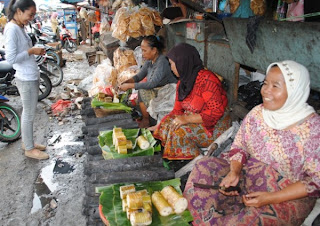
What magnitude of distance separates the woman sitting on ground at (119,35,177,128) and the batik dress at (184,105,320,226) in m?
1.99

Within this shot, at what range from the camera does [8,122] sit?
4.40 metres

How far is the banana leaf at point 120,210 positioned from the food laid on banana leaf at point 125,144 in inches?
19.2

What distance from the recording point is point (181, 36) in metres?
4.96

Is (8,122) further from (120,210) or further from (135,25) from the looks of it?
(120,210)

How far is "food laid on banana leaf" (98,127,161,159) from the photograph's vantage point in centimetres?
261

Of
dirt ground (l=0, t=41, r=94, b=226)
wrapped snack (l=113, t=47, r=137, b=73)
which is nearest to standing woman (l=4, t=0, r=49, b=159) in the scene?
dirt ground (l=0, t=41, r=94, b=226)

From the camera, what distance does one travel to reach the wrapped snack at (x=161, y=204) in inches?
74.0

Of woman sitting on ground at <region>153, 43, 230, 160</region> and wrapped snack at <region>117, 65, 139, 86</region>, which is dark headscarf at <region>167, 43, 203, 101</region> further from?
wrapped snack at <region>117, 65, 139, 86</region>

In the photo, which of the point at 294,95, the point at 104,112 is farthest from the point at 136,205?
the point at 104,112

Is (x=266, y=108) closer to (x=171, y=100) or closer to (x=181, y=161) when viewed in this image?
(x=181, y=161)

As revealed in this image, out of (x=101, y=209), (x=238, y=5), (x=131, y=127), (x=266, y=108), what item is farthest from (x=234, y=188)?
(x=238, y=5)

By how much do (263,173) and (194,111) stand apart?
1.21 m

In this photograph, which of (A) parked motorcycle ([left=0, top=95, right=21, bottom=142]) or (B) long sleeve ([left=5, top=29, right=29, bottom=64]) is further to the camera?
(A) parked motorcycle ([left=0, top=95, right=21, bottom=142])

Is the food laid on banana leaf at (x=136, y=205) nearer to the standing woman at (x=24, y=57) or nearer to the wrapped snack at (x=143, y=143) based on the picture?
the wrapped snack at (x=143, y=143)
